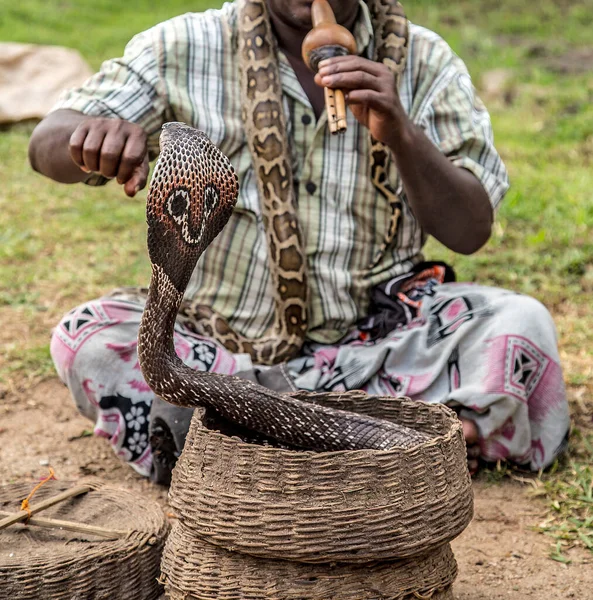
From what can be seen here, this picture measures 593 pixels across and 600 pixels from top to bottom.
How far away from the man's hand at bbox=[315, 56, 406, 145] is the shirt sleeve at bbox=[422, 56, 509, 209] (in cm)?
46

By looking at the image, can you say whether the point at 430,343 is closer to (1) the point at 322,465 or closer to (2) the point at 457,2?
(1) the point at 322,465

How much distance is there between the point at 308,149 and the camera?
3.11 m

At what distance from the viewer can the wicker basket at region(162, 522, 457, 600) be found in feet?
5.94

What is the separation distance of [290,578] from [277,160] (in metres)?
1.51

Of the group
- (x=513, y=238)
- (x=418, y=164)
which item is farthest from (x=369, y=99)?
(x=513, y=238)

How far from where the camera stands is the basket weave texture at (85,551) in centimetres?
202

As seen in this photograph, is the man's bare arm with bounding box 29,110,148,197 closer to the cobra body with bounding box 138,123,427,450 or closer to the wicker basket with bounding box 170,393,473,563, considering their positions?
the cobra body with bounding box 138,123,427,450

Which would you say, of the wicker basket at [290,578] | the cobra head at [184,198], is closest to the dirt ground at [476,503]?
the wicker basket at [290,578]

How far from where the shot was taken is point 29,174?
6.57 metres

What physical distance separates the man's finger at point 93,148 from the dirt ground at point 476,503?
1034 mm

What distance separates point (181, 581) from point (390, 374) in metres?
1.26

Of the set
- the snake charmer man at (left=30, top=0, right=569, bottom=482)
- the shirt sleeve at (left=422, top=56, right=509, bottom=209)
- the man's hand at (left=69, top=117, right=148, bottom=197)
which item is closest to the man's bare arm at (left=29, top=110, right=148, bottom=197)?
the man's hand at (left=69, top=117, right=148, bottom=197)

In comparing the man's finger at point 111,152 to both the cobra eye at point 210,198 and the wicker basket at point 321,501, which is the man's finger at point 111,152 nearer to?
the cobra eye at point 210,198

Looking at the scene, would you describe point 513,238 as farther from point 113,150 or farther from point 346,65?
point 113,150
